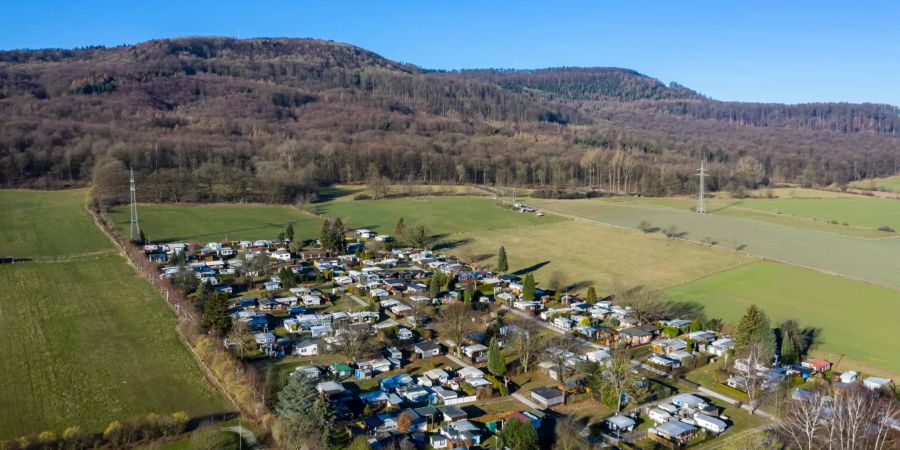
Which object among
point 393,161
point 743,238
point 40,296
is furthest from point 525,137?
point 40,296

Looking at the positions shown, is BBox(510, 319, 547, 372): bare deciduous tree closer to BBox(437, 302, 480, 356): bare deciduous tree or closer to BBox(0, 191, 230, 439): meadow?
BBox(437, 302, 480, 356): bare deciduous tree

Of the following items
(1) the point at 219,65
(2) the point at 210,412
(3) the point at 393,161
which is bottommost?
(2) the point at 210,412

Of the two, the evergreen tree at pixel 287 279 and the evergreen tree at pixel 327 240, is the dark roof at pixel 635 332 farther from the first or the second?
the evergreen tree at pixel 327 240

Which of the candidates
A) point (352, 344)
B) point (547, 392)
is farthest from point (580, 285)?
point (352, 344)

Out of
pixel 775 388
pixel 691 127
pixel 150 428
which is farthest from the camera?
pixel 691 127

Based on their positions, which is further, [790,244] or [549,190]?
[549,190]

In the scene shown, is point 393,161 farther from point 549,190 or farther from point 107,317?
point 107,317

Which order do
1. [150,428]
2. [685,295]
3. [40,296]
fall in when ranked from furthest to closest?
[685,295] → [40,296] → [150,428]

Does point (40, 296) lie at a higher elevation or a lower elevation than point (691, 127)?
lower
